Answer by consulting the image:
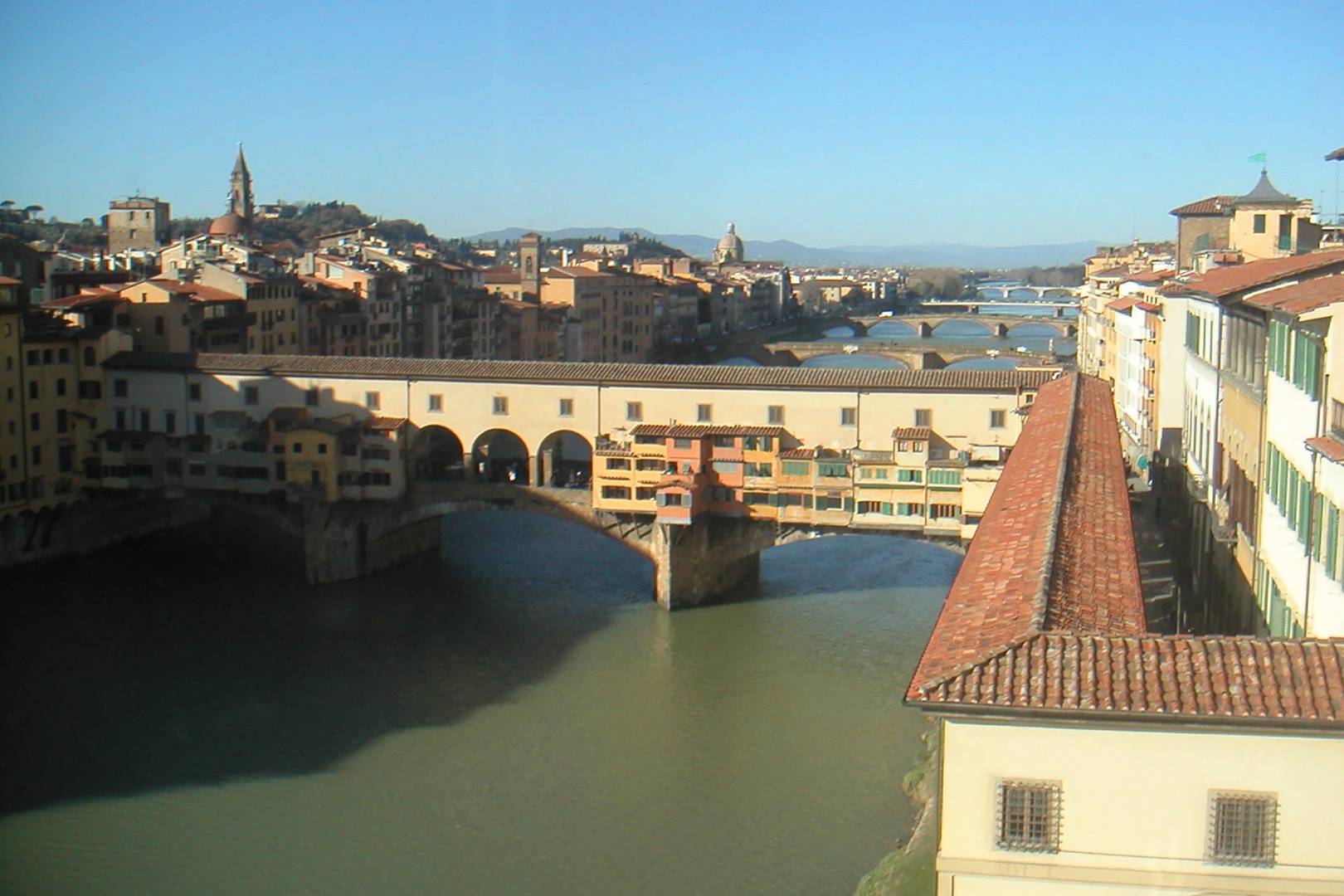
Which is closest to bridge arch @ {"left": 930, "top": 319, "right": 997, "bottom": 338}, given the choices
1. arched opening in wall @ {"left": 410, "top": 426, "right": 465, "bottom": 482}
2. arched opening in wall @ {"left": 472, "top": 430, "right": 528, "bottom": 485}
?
arched opening in wall @ {"left": 472, "top": 430, "right": 528, "bottom": 485}

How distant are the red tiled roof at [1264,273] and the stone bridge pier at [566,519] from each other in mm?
5649

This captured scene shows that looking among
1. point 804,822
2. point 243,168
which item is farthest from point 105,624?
point 243,168

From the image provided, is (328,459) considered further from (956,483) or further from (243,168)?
(243,168)

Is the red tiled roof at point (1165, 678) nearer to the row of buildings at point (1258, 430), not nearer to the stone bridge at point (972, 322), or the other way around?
the row of buildings at point (1258, 430)

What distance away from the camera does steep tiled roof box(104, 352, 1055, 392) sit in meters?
15.0

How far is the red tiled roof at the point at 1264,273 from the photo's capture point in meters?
7.20

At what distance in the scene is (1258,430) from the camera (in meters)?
7.25

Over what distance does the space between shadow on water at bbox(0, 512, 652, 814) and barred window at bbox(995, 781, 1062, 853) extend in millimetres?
6890

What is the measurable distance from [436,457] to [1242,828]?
16.2 metres

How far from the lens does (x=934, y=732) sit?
34.3 ft

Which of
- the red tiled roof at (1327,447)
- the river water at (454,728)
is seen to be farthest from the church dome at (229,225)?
the red tiled roof at (1327,447)

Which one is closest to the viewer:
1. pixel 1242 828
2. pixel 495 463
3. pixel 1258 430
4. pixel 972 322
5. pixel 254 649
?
pixel 1242 828

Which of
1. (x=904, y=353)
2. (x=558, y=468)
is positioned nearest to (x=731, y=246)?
(x=904, y=353)

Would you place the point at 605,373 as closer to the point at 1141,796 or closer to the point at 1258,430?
the point at 1258,430
